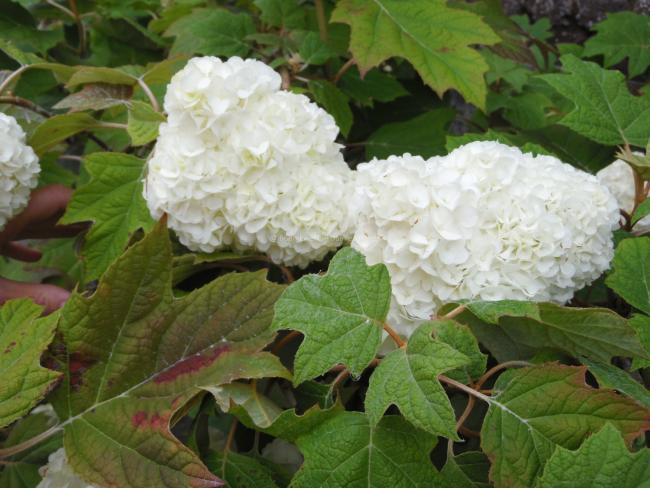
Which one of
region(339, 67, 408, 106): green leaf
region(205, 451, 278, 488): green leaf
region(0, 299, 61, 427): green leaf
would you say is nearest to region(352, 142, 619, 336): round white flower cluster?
region(205, 451, 278, 488): green leaf

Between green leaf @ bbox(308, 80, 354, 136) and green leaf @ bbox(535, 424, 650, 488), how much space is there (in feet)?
3.65

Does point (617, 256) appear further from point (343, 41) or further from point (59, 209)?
point (59, 209)

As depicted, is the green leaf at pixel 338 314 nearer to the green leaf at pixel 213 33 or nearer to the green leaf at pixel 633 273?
the green leaf at pixel 633 273

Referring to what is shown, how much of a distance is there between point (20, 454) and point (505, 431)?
0.96 m

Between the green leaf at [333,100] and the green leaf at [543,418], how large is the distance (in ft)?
3.23

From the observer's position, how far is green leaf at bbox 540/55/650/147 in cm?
161

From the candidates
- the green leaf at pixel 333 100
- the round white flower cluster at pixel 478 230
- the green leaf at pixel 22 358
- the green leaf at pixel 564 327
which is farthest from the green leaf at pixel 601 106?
the green leaf at pixel 22 358

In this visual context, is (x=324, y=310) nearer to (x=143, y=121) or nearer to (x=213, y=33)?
(x=143, y=121)

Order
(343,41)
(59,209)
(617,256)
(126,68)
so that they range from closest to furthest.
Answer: (617,256) → (59,209) → (126,68) → (343,41)

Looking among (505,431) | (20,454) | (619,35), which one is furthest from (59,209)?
(619,35)

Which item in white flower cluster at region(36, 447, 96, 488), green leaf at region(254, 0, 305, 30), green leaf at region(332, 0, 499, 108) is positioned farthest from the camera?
green leaf at region(254, 0, 305, 30)

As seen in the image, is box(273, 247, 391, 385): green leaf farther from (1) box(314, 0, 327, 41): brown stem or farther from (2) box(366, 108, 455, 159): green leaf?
(1) box(314, 0, 327, 41): brown stem

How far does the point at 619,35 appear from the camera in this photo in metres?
2.23

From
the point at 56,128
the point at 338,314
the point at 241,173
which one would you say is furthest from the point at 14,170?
the point at 338,314
